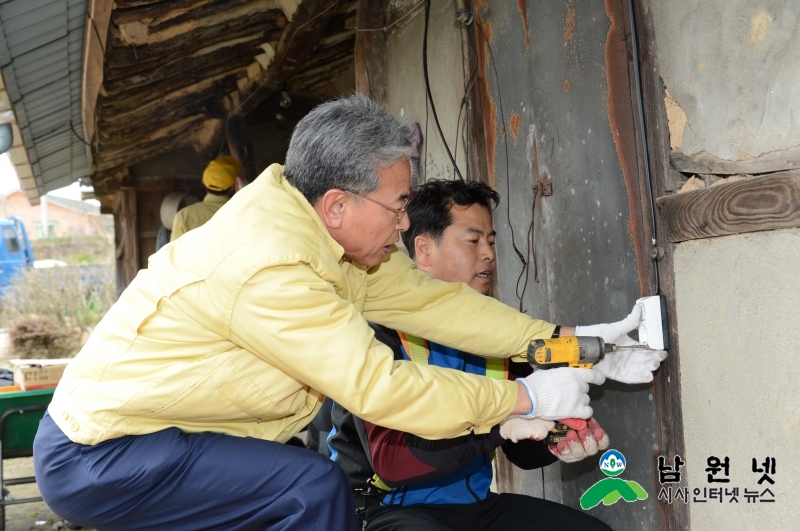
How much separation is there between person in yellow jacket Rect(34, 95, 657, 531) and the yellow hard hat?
17.4ft

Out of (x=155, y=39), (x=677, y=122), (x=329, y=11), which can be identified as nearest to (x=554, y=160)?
(x=677, y=122)

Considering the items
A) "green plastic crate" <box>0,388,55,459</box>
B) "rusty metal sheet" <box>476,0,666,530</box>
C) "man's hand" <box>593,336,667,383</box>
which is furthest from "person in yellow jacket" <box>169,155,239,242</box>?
"man's hand" <box>593,336,667,383</box>

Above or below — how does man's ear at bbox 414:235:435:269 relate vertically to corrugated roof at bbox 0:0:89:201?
below

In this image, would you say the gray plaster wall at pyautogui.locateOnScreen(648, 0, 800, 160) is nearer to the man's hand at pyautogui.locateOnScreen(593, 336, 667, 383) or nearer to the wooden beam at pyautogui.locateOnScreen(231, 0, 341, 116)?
the man's hand at pyautogui.locateOnScreen(593, 336, 667, 383)

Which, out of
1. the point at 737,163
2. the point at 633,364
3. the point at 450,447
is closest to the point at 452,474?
the point at 450,447

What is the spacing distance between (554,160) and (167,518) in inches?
70.8

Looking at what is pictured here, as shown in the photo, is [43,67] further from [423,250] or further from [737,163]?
[737,163]

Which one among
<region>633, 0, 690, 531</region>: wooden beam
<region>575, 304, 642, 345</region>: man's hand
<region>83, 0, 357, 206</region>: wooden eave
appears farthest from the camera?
<region>83, 0, 357, 206</region>: wooden eave

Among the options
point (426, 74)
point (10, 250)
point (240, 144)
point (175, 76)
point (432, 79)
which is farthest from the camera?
point (10, 250)

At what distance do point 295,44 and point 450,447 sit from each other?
373cm

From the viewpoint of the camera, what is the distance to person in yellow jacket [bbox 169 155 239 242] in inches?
289

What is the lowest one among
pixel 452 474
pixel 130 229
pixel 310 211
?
pixel 452 474

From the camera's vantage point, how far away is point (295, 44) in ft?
17.1

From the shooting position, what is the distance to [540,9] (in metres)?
2.86
